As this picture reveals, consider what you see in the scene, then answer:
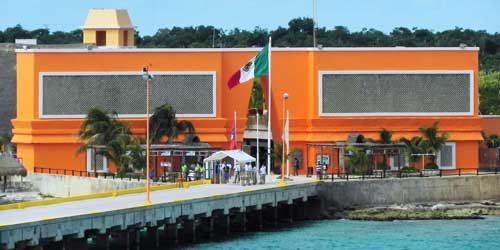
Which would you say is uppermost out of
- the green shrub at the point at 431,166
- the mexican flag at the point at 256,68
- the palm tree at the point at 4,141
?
the mexican flag at the point at 256,68

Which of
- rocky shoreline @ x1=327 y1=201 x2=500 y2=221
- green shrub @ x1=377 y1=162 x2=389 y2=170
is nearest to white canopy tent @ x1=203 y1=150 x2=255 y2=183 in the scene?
rocky shoreline @ x1=327 y1=201 x2=500 y2=221

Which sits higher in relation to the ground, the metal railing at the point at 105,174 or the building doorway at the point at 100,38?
the building doorway at the point at 100,38

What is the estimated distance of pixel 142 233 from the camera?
7356 cm

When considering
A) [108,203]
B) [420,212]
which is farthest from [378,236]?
[108,203]

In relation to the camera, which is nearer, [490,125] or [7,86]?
[490,125]

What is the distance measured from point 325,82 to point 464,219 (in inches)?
726

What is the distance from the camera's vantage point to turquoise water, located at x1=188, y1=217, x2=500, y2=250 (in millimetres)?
72750

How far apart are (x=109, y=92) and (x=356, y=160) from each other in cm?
1607

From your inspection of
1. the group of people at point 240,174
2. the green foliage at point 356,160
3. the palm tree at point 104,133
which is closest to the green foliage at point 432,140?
the green foliage at point 356,160

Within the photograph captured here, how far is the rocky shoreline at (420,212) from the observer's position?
83.9 meters

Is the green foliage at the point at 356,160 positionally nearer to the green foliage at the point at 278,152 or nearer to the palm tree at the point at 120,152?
the green foliage at the point at 278,152

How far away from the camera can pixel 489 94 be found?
153 m

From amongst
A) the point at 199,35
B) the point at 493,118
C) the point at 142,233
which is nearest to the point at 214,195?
the point at 142,233

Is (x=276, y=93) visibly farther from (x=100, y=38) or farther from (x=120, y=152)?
(x=100, y=38)
